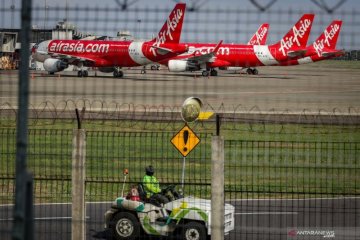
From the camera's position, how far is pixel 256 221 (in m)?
14.6

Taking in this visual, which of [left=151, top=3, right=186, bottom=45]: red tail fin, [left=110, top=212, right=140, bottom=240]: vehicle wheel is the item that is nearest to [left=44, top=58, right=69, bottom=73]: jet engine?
[left=110, top=212, right=140, bottom=240]: vehicle wheel

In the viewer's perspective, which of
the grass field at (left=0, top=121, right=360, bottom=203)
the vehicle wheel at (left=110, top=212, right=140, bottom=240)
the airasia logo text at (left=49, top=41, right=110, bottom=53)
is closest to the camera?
the vehicle wheel at (left=110, top=212, right=140, bottom=240)

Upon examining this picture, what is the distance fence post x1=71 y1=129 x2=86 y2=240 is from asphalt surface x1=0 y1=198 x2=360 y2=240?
1562 mm

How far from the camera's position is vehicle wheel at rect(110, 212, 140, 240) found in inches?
476

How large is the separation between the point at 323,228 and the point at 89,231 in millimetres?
3616

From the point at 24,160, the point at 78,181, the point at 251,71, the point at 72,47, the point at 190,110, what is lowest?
the point at 78,181

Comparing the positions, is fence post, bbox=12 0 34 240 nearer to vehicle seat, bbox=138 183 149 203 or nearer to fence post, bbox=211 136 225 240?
fence post, bbox=211 136 225 240

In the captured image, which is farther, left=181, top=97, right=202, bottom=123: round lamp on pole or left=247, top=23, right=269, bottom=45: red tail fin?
left=181, top=97, right=202, bottom=123: round lamp on pole

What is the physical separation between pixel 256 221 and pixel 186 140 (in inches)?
145

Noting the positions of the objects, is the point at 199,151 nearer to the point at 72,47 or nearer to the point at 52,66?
the point at 52,66

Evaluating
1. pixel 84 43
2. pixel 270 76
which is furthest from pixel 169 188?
pixel 84 43

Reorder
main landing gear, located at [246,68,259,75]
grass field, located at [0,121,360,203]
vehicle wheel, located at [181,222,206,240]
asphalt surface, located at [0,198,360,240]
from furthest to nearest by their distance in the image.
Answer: main landing gear, located at [246,68,259,75]
grass field, located at [0,121,360,203]
asphalt surface, located at [0,198,360,240]
vehicle wheel, located at [181,222,206,240]

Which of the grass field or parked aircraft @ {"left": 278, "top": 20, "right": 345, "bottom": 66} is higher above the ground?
parked aircraft @ {"left": 278, "top": 20, "right": 345, "bottom": 66}

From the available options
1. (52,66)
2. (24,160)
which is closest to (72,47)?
(52,66)
